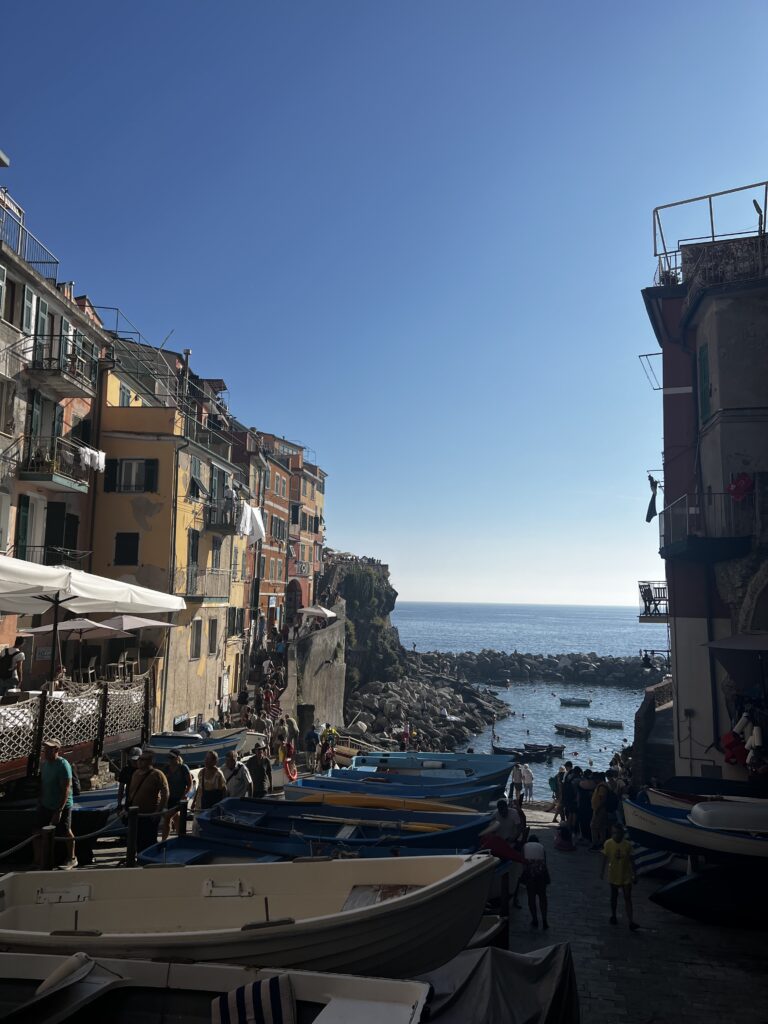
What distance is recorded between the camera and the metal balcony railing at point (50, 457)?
2197 centimetres

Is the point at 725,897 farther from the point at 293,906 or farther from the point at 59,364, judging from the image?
the point at 59,364

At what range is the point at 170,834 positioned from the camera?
13.4m

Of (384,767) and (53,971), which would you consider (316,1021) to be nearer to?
(53,971)

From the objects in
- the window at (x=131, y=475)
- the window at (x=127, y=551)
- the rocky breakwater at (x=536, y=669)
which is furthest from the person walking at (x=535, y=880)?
the rocky breakwater at (x=536, y=669)

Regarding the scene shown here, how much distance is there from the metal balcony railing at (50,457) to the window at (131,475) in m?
2.66

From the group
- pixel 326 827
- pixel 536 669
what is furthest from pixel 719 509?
pixel 536 669

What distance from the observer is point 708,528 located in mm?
18969

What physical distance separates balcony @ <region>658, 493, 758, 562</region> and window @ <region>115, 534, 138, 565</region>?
62.0 feet

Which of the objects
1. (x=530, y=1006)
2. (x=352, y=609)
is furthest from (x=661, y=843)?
(x=352, y=609)

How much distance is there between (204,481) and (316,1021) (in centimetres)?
2730

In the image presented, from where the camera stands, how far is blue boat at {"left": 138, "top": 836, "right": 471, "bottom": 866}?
10.2 metres

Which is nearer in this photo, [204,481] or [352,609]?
[204,481]

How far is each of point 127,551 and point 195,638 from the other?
5.26m

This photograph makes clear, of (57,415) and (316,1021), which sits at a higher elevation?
(57,415)
